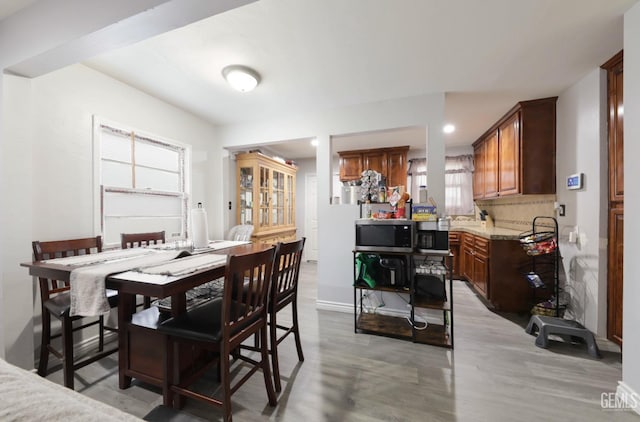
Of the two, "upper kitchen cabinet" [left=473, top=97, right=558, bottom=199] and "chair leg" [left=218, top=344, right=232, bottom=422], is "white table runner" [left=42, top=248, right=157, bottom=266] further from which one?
"upper kitchen cabinet" [left=473, top=97, right=558, bottom=199]

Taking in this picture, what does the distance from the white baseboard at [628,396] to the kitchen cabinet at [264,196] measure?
3.79 m

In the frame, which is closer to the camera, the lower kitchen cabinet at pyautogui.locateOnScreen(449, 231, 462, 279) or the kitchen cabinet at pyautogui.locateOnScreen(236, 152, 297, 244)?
the kitchen cabinet at pyautogui.locateOnScreen(236, 152, 297, 244)

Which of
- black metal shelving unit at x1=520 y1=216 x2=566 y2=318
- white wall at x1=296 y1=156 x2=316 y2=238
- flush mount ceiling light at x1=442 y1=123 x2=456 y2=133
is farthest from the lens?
white wall at x1=296 y1=156 x2=316 y2=238

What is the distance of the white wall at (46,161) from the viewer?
65.8 inches

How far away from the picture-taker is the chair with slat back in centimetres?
219

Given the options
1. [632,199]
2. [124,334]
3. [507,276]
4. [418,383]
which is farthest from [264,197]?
[632,199]

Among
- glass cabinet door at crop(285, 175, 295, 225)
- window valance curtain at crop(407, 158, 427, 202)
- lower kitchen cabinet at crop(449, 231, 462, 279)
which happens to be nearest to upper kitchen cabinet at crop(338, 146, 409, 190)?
window valance curtain at crop(407, 158, 427, 202)

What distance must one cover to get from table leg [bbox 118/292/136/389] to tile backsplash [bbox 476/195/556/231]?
4.10 m

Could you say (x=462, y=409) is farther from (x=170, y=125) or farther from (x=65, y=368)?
(x=170, y=125)

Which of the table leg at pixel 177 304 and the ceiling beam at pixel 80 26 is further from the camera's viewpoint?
the table leg at pixel 177 304

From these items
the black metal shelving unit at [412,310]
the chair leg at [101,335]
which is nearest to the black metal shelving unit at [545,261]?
the black metal shelving unit at [412,310]

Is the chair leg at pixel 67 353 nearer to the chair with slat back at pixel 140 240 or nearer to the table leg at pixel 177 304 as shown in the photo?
the chair with slat back at pixel 140 240

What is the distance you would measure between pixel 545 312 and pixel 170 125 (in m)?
4.58

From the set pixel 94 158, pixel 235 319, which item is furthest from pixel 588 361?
pixel 94 158
